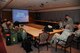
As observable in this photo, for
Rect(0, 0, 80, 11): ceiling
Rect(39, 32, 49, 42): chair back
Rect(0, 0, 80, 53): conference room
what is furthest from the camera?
Rect(0, 0, 80, 11): ceiling

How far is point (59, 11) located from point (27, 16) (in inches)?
186

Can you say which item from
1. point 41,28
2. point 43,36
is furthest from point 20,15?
point 43,36

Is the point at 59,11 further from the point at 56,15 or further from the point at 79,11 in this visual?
the point at 79,11

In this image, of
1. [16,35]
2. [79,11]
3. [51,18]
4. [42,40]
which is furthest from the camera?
[51,18]

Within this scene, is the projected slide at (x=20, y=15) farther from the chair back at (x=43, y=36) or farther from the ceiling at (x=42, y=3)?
the chair back at (x=43, y=36)

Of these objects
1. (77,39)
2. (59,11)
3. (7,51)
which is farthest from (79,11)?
(7,51)

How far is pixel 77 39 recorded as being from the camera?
13.4 feet

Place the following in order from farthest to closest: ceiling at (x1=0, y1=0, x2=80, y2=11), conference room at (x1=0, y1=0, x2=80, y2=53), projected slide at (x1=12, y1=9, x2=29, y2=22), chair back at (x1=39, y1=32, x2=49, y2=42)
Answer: projected slide at (x1=12, y1=9, x2=29, y2=22), ceiling at (x1=0, y1=0, x2=80, y2=11), conference room at (x1=0, y1=0, x2=80, y2=53), chair back at (x1=39, y1=32, x2=49, y2=42)

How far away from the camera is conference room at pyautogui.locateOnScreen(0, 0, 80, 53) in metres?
3.84

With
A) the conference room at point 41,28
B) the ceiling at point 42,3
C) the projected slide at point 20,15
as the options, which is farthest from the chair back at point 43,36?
the projected slide at point 20,15

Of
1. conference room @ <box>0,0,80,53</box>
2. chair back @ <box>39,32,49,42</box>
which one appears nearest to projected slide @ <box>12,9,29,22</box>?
conference room @ <box>0,0,80,53</box>

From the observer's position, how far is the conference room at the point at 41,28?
3837mm

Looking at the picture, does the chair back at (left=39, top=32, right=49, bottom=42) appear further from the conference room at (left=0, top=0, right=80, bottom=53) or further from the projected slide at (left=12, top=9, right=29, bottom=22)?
the projected slide at (left=12, top=9, right=29, bottom=22)

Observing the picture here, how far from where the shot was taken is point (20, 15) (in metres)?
11.7
